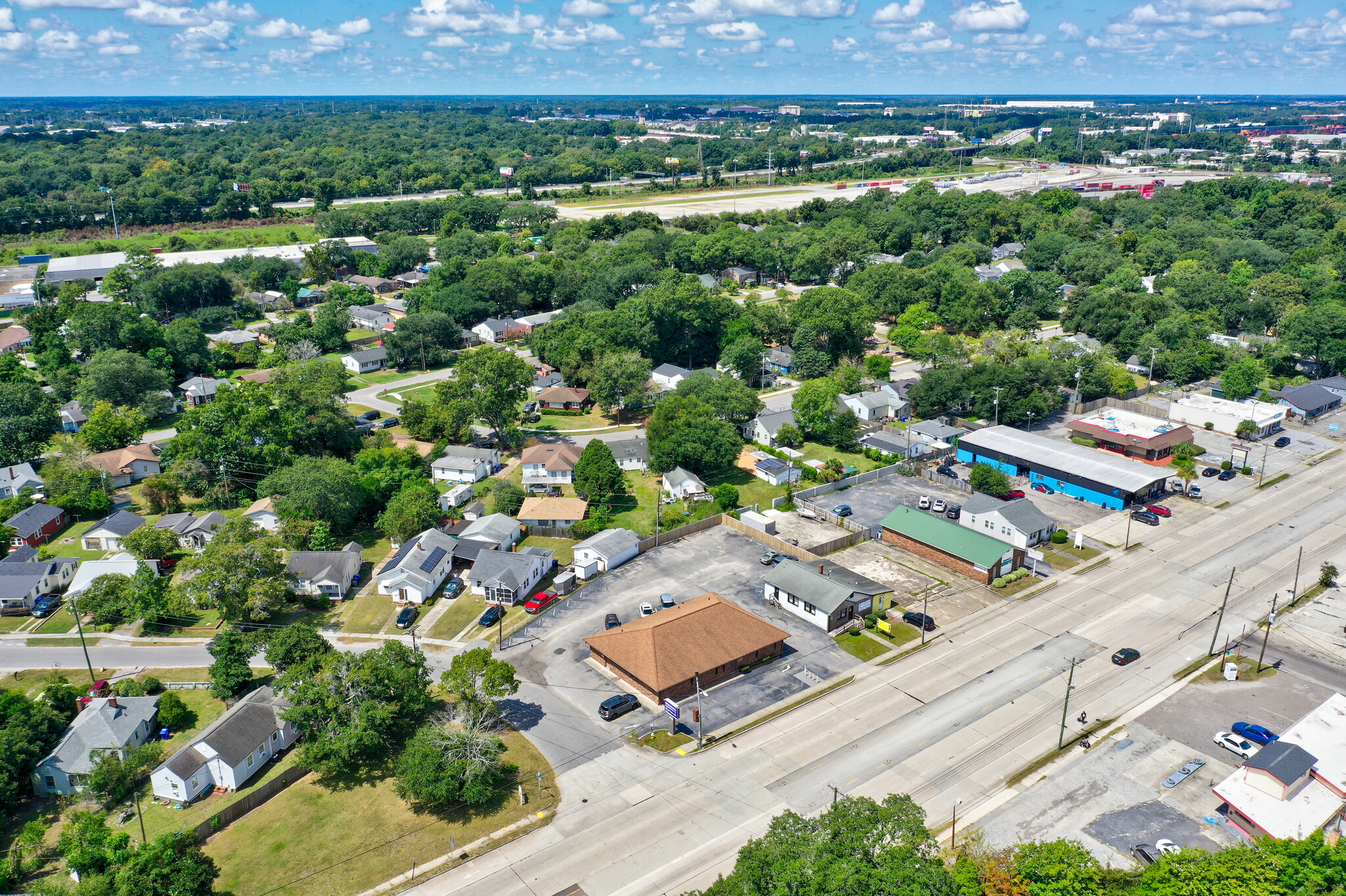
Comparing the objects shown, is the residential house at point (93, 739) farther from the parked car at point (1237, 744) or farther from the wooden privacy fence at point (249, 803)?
the parked car at point (1237, 744)

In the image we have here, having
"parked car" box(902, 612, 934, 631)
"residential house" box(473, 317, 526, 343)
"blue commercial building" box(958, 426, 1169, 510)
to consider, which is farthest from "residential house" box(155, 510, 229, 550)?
"blue commercial building" box(958, 426, 1169, 510)

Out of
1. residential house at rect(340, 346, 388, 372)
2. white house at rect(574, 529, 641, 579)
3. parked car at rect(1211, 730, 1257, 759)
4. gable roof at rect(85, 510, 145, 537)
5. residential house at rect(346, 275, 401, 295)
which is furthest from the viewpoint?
residential house at rect(346, 275, 401, 295)

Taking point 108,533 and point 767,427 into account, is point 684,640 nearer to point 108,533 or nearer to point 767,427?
point 767,427

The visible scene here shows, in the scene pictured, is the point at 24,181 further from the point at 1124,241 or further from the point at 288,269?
the point at 1124,241

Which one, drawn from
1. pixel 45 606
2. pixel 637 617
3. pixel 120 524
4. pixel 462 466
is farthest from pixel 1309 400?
pixel 45 606

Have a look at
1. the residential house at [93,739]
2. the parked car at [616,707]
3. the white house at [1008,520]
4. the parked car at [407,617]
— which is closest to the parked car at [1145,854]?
the parked car at [616,707]

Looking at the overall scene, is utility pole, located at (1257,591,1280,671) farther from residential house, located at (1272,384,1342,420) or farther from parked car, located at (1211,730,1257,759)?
residential house, located at (1272,384,1342,420)

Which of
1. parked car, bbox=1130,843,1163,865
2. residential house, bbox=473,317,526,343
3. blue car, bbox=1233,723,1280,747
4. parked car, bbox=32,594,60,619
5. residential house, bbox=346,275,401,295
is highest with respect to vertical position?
residential house, bbox=346,275,401,295
